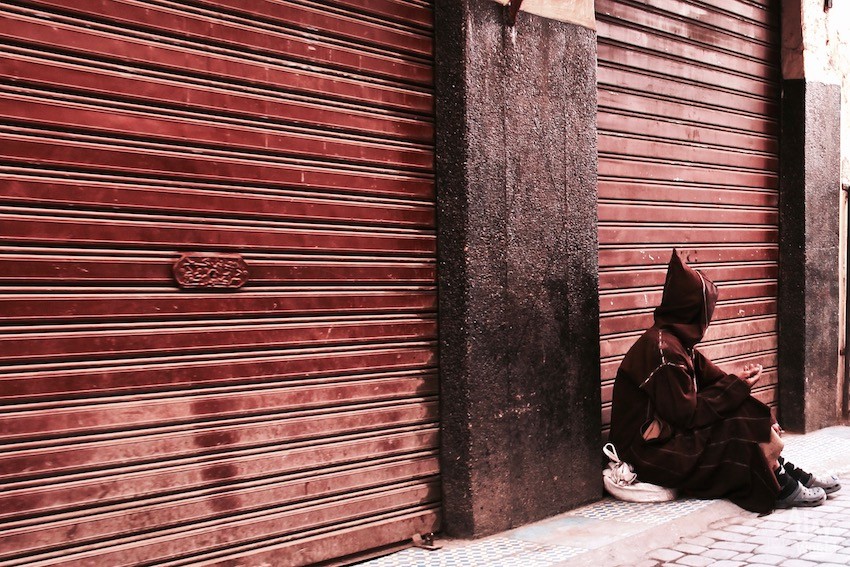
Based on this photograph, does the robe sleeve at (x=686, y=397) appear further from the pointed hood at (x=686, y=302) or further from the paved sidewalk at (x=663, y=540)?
the paved sidewalk at (x=663, y=540)

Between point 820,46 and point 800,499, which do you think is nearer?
point 800,499

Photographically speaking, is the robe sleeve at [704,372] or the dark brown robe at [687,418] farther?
the robe sleeve at [704,372]

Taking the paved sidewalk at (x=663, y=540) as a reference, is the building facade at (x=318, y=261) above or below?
above

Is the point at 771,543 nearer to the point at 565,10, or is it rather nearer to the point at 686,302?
the point at 686,302

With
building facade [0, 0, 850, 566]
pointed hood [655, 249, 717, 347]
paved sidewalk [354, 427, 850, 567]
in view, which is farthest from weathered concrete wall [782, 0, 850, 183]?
paved sidewalk [354, 427, 850, 567]

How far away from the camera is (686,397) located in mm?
5410

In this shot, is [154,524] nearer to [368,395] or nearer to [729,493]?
[368,395]

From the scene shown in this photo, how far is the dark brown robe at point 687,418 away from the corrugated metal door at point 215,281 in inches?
56.2

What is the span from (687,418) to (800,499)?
82 centimetres

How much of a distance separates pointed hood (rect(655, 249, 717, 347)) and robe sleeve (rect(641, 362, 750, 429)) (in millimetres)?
271

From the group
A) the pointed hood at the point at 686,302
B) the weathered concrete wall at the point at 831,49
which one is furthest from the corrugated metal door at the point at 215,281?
the weathered concrete wall at the point at 831,49

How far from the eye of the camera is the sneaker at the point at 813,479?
5574 millimetres

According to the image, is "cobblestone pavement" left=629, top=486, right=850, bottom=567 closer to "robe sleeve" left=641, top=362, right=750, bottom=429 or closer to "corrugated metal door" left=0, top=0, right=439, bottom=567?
"robe sleeve" left=641, top=362, right=750, bottom=429

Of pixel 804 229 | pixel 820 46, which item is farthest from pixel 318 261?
pixel 820 46
